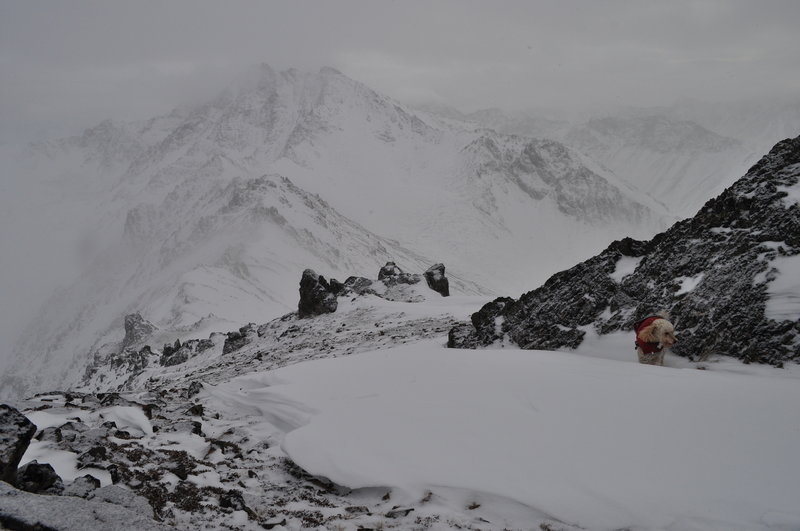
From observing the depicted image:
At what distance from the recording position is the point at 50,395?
47.4ft

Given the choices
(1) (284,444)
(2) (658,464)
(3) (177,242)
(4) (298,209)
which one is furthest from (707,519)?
(3) (177,242)

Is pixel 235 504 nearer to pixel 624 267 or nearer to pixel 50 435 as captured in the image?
pixel 50 435

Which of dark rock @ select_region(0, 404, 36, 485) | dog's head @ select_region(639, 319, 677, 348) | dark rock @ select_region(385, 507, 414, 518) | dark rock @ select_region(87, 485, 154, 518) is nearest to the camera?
dark rock @ select_region(0, 404, 36, 485)

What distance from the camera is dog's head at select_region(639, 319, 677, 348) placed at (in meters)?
10.5

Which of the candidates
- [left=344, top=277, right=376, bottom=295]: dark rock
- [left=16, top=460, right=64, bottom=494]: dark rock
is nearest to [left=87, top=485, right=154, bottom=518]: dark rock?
[left=16, top=460, right=64, bottom=494]: dark rock

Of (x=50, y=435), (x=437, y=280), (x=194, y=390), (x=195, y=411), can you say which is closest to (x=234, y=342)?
(x=437, y=280)

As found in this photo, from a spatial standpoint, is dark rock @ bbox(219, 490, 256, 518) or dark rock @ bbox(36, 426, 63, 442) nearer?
dark rock @ bbox(219, 490, 256, 518)

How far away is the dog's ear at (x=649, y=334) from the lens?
35.1 feet

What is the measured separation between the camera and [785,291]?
9945 millimetres

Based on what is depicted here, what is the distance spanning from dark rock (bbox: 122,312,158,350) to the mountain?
6089cm

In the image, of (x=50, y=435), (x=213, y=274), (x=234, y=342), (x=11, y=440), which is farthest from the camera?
(x=213, y=274)

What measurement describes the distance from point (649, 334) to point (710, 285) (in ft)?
7.26

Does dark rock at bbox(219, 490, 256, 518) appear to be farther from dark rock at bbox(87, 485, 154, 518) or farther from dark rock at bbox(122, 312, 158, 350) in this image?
dark rock at bbox(122, 312, 158, 350)

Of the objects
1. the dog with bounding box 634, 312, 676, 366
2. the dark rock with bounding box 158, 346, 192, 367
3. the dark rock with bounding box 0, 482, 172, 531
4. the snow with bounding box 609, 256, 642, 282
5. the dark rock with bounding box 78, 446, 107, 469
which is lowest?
the dark rock with bounding box 158, 346, 192, 367
